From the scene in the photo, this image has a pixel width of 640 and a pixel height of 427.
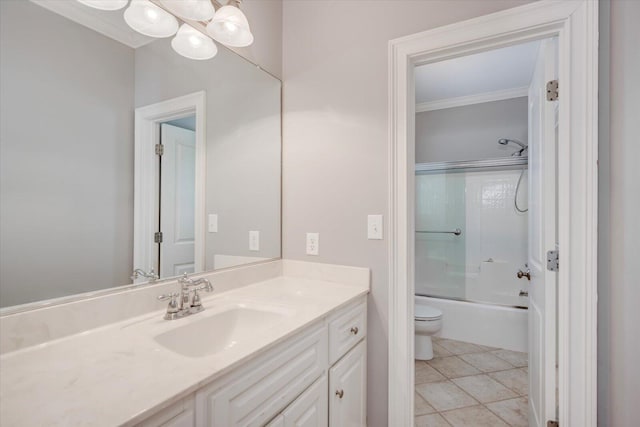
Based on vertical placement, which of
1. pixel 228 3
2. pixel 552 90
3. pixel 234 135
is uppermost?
pixel 228 3

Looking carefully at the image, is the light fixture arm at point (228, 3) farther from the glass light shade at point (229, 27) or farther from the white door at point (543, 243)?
the white door at point (543, 243)

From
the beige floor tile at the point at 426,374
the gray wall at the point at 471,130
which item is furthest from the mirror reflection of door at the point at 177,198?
the gray wall at the point at 471,130

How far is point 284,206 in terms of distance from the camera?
1.79 meters

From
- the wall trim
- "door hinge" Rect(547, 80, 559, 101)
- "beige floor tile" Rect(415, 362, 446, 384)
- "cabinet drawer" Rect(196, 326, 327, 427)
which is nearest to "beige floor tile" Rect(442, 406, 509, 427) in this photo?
"beige floor tile" Rect(415, 362, 446, 384)

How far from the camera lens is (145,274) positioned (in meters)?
1.14

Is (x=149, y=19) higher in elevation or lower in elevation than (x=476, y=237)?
higher

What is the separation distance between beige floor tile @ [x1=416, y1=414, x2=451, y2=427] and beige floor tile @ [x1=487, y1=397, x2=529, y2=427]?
36 cm

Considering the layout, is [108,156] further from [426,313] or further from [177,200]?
[426,313]

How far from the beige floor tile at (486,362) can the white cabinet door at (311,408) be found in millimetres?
1887

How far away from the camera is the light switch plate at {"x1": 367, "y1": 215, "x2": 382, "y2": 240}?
1.50 meters

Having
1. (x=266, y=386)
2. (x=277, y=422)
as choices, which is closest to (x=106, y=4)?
(x=266, y=386)

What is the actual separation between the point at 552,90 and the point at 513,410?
188cm

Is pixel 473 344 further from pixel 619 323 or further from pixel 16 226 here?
pixel 16 226

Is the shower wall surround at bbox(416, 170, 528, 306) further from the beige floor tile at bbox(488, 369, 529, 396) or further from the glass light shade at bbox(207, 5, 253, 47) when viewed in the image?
the glass light shade at bbox(207, 5, 253, 47)
